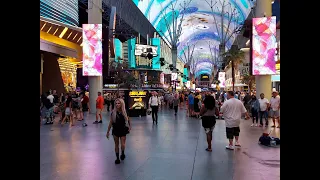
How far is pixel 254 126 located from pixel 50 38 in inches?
833

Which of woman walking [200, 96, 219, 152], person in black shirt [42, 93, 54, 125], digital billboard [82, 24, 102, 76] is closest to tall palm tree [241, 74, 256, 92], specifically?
digital billboard [82, 24, 102, 76]

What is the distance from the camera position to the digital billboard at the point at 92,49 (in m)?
22.2

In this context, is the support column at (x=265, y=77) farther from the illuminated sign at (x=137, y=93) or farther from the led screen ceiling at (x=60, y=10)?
the led screen ceiling at (x=60, y=10)

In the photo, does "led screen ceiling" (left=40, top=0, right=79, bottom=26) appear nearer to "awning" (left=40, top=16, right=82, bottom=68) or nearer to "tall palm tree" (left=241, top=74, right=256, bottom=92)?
"awning" (left=40, top=16, right=82, bottom=68)

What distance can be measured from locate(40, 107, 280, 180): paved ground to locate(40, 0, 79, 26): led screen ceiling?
1898 centimetres

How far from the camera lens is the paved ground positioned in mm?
6407

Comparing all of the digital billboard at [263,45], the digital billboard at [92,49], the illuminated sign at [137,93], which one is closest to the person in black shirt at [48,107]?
the digital billboard at [92,49]

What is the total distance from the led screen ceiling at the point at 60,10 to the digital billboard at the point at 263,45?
1715cm

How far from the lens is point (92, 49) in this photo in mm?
22266

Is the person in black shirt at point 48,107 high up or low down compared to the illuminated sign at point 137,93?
down

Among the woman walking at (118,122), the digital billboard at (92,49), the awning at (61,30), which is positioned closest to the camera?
the woman walking at (118,122)

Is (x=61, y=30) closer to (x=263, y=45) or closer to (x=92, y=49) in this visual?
(x=92, y=49)
